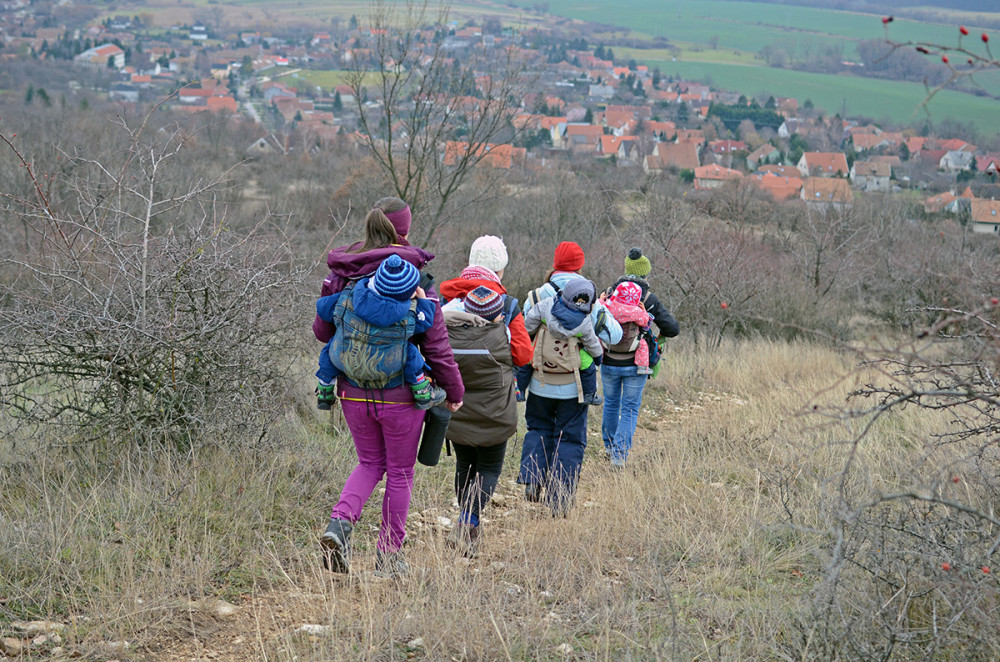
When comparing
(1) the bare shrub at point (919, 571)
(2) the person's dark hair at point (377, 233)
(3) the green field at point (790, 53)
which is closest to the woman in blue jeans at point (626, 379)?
(1) the bare shrub at point (919, 571)

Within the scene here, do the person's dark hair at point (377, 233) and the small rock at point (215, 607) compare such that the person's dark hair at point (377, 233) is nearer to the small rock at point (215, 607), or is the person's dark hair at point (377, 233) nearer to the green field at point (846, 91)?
the small rock at point (215, 607)

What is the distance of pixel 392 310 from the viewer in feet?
11.4

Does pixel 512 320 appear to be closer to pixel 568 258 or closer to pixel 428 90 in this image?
pixel 568 258

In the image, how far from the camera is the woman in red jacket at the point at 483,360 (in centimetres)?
425

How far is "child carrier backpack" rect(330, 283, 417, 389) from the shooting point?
355 cm

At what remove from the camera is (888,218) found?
68.5 feet

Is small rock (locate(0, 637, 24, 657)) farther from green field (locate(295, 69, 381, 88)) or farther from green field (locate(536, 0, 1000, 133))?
green field (locate(295, 69, 381, 88))

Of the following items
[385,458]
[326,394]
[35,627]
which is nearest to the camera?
[35,627]

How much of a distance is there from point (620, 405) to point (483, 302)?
7.78ft

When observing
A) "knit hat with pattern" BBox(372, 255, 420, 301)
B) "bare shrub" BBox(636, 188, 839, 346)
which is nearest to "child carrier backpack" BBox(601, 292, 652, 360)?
"knit hat with pattern" BBox(372, 255, 420, 301)

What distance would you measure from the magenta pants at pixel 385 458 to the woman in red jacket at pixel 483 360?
46 cm

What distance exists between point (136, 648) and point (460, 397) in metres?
1.71

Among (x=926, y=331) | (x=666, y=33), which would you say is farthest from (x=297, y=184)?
(x=666, y=33)

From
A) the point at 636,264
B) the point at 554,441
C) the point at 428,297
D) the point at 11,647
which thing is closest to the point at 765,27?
the point at 636,264
